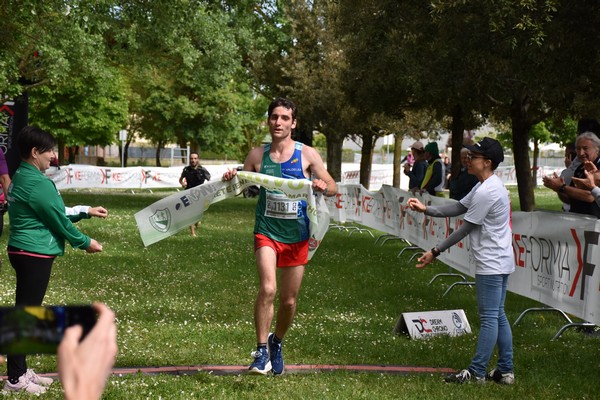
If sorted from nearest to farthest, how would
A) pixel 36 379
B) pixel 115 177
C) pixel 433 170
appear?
pixel 36 379
pixel 433 170
pixel 115 177

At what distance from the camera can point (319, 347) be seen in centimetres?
877

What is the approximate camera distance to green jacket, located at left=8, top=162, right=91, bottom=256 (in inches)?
264

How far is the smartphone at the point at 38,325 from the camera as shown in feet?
5.08

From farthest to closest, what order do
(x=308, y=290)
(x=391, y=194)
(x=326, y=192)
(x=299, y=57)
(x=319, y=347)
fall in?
(x=299, y=57) → (x=391, y=194) → (x=308, y=290) → (x=319, y=347) → (x=326, y=192)

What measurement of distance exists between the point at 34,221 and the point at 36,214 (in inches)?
2.1

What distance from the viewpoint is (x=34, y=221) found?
6.75m

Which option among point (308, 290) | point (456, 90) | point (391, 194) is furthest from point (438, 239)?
point (456, 90)

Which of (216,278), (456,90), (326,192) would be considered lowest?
(216,278)

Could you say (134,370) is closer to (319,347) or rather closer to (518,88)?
(319,347)

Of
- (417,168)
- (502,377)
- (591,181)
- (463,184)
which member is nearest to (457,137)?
(417,168)

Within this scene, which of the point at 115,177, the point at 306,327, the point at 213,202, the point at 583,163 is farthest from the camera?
the point at 115,177

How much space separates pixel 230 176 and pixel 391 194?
11701 mm

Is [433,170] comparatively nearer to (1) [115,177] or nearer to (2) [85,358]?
(2) [85,358]

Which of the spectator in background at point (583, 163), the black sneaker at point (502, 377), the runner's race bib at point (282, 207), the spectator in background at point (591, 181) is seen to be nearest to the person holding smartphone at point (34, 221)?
the runner's race bib at point (282, 207)
